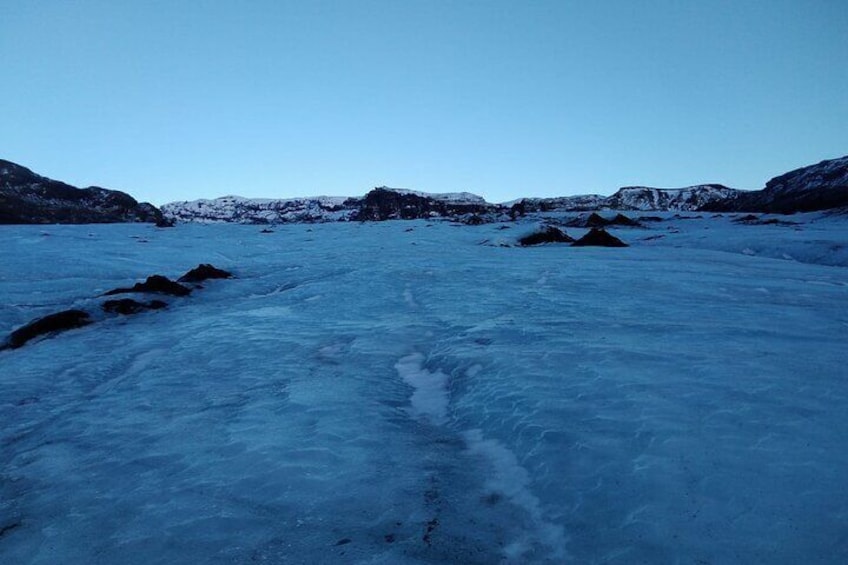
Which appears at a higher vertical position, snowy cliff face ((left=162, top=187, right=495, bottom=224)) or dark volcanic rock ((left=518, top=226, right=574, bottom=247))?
snowy cliff face ((left=162, top=187, right=495, bottom=224))

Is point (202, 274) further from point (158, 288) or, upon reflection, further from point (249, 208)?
point (249, 208)

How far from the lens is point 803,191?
4575 cm

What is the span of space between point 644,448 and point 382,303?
18.5 feet

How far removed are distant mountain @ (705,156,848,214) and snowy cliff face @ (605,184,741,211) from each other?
24.7m

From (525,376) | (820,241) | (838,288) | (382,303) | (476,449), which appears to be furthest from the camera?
(820,241)

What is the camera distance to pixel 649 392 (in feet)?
10.6

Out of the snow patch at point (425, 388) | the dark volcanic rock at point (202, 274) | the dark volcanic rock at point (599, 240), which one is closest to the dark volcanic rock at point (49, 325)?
the dark volcanic rock at point (202, 274)

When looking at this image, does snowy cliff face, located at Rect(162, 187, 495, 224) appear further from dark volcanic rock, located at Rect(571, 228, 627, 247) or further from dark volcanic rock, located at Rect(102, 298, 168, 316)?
dark volcanic rock, located at Rect(102, 298, 168, 316)

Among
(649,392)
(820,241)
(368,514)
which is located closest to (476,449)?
(368,514)

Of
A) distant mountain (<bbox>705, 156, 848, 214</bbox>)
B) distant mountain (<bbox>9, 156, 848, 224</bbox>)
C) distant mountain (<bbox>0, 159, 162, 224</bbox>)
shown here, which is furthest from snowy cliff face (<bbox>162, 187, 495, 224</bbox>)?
distant mountain (<bbox>705, 156, 848, 214</bbox>)

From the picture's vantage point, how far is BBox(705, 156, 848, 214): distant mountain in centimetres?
3788

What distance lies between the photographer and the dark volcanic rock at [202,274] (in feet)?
34.4

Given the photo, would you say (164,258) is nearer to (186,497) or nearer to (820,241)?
(186,497)

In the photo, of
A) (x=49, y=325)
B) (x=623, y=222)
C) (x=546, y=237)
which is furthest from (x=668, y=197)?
(x=49, y=325)
